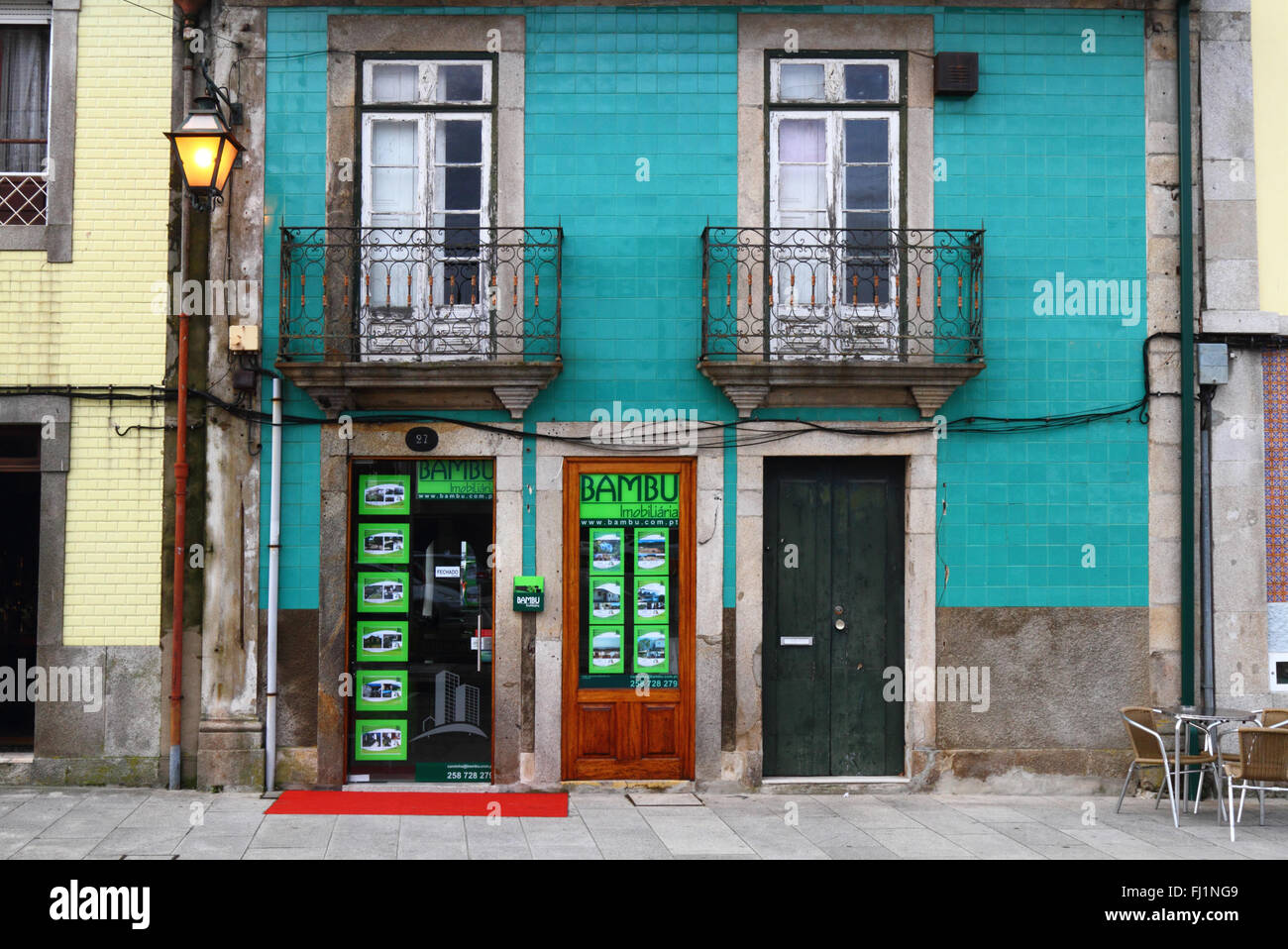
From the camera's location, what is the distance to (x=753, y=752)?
967 centimetres

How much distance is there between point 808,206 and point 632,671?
13.0 ft

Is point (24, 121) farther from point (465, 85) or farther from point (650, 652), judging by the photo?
point (650, 652)

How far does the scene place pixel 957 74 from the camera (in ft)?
32.2

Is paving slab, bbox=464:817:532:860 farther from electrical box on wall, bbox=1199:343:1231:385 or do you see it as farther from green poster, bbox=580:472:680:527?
electrical box on wall, bbox=1199:343:1231:385

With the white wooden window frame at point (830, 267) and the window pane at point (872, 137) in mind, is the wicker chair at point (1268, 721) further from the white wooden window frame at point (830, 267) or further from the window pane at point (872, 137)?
the window pane at point (872, 137)

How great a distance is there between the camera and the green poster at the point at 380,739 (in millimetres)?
9742

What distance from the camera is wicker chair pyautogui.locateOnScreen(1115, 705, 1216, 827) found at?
8.84m

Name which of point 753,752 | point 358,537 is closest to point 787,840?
point 753,752

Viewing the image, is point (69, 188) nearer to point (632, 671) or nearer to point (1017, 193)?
point (632, 671)

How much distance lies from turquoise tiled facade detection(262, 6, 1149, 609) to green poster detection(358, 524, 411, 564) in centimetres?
38

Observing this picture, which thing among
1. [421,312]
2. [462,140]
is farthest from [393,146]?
[421,312]

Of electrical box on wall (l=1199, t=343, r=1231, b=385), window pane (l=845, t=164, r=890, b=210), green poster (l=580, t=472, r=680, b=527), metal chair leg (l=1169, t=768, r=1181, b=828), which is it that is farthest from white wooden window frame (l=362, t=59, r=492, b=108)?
metal chair leg (l=1169, t=768, r=1181, b=828)

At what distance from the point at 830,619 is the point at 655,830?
237 centimetres
